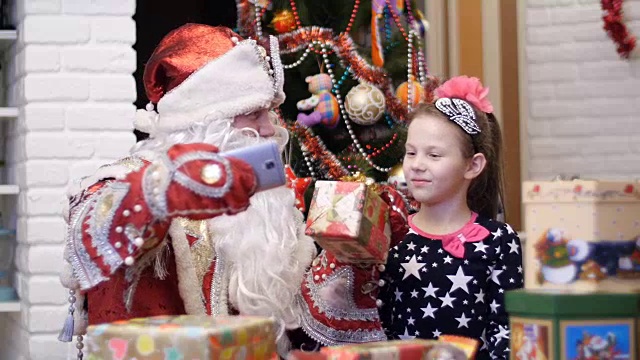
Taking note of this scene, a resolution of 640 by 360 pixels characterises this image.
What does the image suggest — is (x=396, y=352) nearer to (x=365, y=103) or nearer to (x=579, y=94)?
(x=365, y=103)

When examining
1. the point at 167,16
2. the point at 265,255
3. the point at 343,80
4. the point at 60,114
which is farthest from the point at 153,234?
the point at 167,16

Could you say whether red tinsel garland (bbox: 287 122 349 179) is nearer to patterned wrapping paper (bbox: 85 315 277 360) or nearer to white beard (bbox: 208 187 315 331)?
white beard (bbox: 208 187 315 331)

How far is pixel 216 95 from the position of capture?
102 inches

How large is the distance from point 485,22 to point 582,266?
4.29m

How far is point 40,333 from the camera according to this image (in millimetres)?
3979

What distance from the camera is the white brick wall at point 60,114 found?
156 inches

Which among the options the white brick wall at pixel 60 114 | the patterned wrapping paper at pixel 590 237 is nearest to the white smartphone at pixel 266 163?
the patterned wrapping paper at pixel 590 237

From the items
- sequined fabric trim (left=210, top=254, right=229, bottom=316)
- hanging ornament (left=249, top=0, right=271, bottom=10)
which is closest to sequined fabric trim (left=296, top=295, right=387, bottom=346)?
sequined fabric trim (left=210, top=254, right=229, bottom=316)

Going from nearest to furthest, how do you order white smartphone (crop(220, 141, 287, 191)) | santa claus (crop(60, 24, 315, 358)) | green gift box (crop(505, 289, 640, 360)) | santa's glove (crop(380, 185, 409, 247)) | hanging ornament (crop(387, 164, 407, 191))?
green gift box (crop(505, 289, 640, 360)) → white smartphone (crop(220, 141, 287, 191)) → santa claus (crop(60, 24, 315, 358)) → santa's glove (crop(380, 185, 409, 247)) → hanging ornament (crop(387, 164, 407, 191))

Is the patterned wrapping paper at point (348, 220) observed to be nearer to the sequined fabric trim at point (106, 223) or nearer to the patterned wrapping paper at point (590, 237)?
the sequined fabric trim at point (106, 223)

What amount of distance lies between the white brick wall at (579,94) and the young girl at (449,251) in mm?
2421

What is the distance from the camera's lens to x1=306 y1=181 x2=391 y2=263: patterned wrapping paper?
6.82ft

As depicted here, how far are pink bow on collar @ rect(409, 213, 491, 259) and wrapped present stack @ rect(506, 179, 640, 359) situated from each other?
3.64 feet

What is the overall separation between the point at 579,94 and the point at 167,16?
2.18 metres
